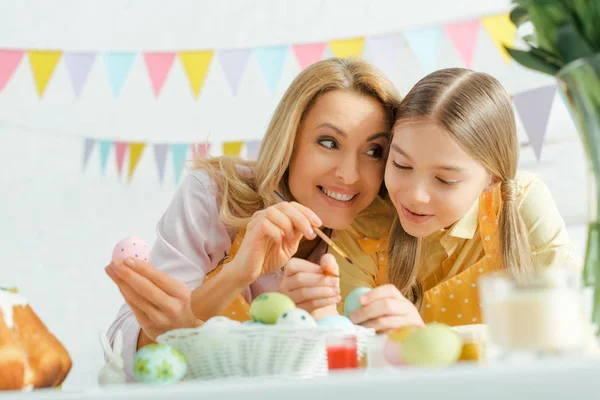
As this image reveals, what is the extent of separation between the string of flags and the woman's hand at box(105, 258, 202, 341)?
2578 millimetres

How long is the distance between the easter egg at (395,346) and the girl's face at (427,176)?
705 mm

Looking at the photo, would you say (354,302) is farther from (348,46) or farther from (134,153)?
(134,153)

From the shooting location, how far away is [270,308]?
2.94ft

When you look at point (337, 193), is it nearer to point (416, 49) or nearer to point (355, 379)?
point (355, 379)

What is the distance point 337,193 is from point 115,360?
0.84m

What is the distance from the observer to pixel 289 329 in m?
0.79

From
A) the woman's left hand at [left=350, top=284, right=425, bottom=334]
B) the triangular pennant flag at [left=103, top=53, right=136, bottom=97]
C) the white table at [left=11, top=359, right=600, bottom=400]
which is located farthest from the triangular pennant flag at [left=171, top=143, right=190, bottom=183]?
the white table at [left=11, top=359, right=600, bottom=400]

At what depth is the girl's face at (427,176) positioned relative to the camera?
1456mm

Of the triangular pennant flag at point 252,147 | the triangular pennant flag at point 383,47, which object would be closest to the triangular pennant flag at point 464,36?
the triangular pennant flag at point 383,47

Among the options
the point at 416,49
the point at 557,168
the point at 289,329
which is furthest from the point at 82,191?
the point at 289,329

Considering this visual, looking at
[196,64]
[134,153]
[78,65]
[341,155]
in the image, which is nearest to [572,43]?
[341,155]

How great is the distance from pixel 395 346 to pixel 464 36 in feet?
9.36

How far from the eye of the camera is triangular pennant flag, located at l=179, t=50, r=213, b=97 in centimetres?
377

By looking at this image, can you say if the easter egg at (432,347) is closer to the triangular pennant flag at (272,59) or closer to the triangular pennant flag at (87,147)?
the triangular pennant flag at (272,59)
